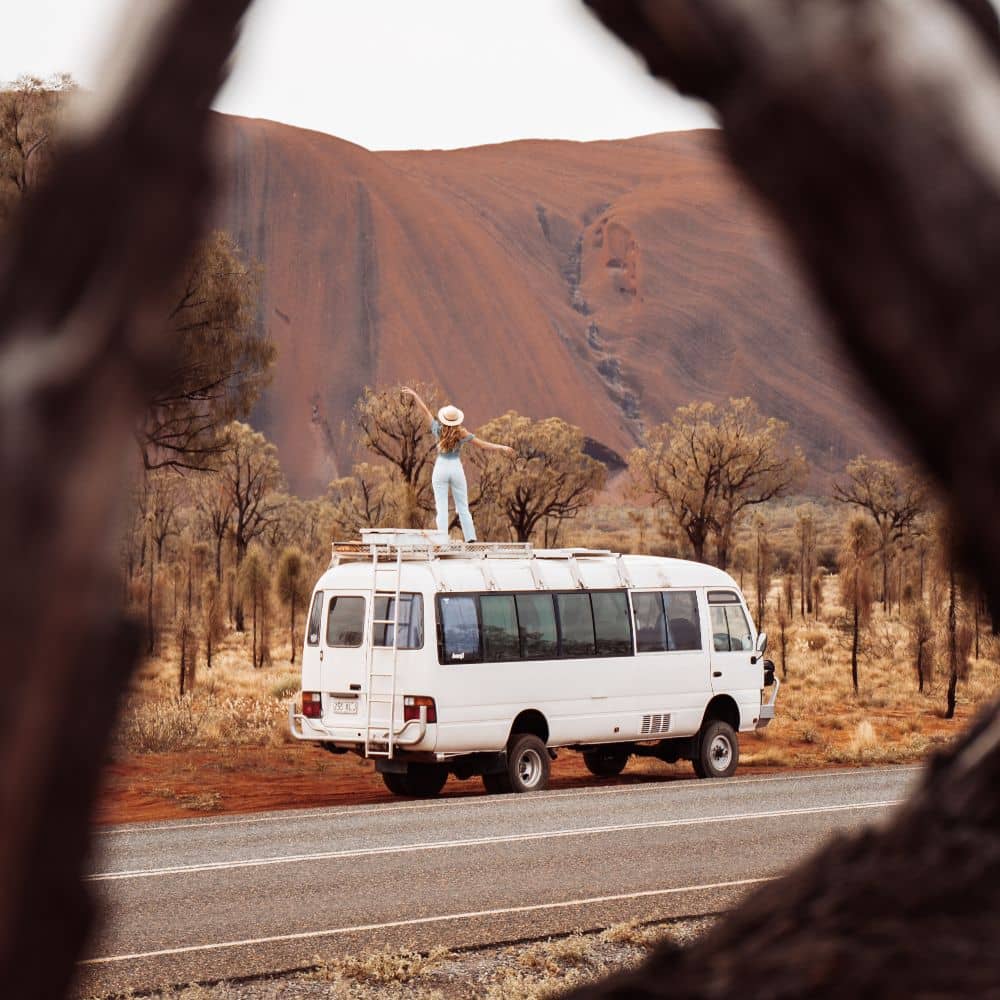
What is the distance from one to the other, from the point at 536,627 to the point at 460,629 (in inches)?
47.7

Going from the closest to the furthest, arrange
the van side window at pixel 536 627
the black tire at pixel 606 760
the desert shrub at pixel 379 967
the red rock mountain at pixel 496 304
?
the desert shrub at pixel 379 967 < the van side window at pixel 536 627 < the black tire at pixel 606 760 < the red rock mountain at pixel 496 304

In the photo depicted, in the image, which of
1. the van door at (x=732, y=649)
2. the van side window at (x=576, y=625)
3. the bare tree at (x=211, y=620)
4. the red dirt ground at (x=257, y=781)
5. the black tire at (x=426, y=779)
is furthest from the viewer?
the bare tree at (x=211, y=620)

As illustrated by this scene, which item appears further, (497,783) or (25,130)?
(25,130)

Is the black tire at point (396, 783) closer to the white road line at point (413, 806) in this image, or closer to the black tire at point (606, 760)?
the white road line at point (413, 806)

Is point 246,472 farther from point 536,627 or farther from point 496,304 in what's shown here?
point 496,304

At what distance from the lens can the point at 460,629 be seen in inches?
656

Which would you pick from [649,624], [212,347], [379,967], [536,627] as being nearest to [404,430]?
[212,347]

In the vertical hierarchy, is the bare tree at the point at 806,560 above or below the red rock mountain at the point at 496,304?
below

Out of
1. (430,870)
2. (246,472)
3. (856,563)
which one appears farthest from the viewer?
(246,472)

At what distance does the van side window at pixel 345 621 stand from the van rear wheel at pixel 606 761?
411 cm

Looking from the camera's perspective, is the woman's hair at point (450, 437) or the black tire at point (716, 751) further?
the black tire at point (716, 751)

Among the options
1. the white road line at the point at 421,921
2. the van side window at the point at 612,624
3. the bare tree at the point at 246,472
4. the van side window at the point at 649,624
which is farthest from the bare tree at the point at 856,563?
the white road line at the point at 421,921

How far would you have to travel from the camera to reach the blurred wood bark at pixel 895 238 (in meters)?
0.81

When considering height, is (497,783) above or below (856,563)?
below
